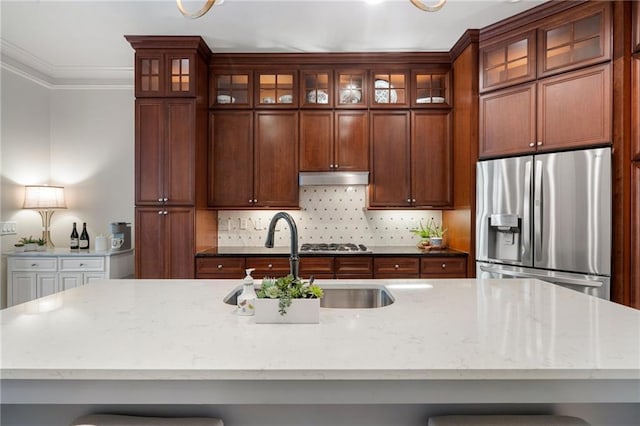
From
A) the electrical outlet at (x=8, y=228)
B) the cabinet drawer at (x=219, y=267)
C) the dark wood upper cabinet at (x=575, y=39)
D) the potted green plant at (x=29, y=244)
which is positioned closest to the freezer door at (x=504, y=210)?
the dark wood upper cabinet at (x=575, y=39)

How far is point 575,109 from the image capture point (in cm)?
271

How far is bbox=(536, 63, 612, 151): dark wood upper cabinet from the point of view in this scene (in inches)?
102

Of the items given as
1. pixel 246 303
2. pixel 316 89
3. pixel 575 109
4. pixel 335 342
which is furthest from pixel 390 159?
pixel 335 342

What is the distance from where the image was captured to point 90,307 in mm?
1464

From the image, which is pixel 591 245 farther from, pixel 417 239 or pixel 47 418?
pixel 47 418

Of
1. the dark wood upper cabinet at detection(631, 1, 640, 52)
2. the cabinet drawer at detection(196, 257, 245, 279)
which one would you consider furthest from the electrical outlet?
the dark wood upper cabinet at detection(631, 1, 640, 52)

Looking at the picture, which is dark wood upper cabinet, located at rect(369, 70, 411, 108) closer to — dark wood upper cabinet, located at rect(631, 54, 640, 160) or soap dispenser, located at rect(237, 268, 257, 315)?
dark wood upper cabinet, located at rect(631, 54, 640, 160)

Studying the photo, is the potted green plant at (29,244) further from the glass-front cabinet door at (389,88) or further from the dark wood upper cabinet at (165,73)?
the glass-front cabinet door at (389,88)

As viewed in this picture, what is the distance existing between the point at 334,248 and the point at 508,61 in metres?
2.20

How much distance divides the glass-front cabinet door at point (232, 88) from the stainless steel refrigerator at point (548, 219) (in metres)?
2.30

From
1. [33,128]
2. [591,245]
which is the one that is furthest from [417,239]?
[33,128]

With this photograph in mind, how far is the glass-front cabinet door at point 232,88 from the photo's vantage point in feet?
12.0

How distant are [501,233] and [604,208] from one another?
717mm

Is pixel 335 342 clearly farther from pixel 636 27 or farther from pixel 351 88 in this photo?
pixel 351 88
